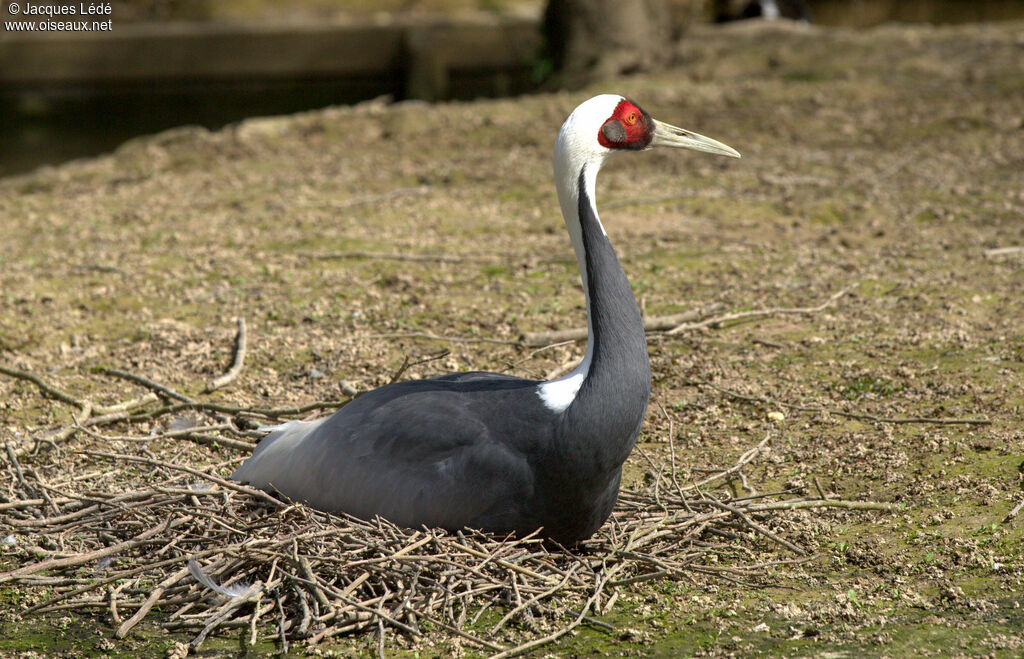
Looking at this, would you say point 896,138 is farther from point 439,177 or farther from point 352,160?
point 352,160

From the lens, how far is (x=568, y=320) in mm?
6082

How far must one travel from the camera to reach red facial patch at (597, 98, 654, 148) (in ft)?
13.0

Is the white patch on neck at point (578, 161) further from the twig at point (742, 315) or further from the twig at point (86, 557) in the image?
the twig at point (742, 315)

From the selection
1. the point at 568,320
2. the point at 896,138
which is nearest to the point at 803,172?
the point at 896,138

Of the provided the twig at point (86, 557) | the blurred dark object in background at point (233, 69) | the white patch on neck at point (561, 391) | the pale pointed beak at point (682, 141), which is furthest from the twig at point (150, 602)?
the blurred dark object in background at point (233, 69)

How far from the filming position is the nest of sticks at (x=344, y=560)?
3588 mm

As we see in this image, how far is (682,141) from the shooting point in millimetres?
4211

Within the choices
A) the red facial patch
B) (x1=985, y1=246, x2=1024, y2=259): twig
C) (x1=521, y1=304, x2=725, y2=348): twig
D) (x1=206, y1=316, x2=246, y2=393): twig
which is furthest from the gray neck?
(x1=985, y1=246, x2=1024, y2=259): twig

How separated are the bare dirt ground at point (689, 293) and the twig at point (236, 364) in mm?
62

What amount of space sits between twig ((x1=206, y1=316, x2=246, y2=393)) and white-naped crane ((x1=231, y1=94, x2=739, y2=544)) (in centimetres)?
153

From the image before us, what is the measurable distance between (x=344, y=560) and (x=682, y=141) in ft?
6.07

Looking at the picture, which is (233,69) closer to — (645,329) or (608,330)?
(645,329)

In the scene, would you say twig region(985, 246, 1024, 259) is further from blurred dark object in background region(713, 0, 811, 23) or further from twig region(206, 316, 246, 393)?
blurred dark object in background region(713, 0, 811, 23)

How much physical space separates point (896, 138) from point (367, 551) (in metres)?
6.74
